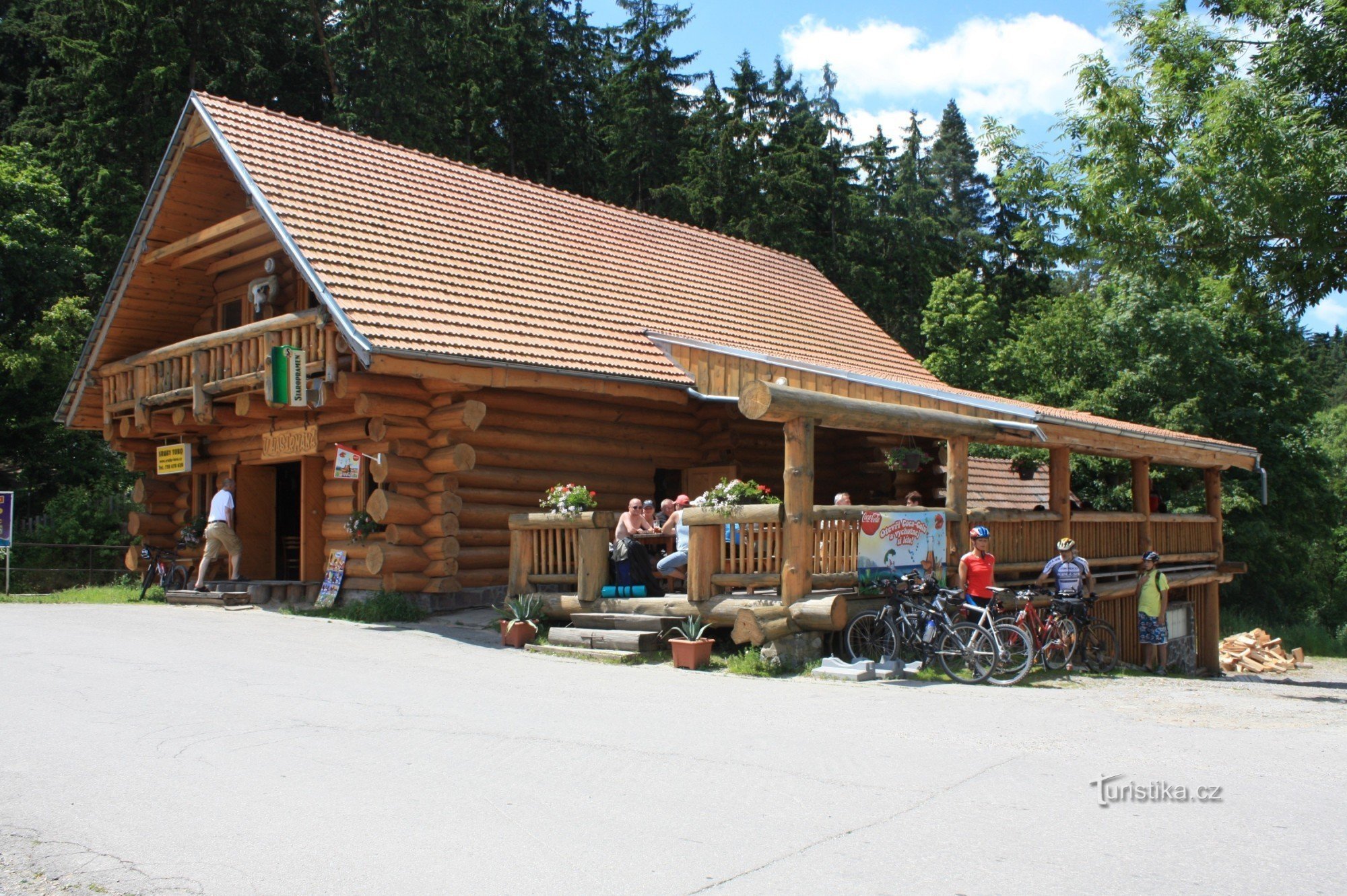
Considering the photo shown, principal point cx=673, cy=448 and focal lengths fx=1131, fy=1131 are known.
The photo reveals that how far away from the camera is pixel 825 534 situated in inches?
472

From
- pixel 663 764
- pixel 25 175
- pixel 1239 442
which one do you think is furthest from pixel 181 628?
pixel 1239 442

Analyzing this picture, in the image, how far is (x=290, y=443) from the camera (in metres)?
17.6

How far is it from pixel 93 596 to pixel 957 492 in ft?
48.9

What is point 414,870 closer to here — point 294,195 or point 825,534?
point 825,534

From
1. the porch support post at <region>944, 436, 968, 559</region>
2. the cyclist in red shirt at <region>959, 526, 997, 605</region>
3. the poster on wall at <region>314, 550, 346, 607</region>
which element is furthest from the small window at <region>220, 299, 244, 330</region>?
the cyclist in red shirt at <region>959, 526, 997, 605</region>

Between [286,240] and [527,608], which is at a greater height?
[286,240]

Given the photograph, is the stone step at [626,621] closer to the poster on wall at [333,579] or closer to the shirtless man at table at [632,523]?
the shirtless man at table at [632,523]

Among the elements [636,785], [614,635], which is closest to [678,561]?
[614,635]

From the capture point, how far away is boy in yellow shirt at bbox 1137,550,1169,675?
57.3 feet

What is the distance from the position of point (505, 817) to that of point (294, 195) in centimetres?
1256

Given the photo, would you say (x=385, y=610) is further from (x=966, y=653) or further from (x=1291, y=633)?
(x=1291, y=633)

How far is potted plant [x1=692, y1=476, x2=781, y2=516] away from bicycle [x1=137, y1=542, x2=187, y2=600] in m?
10.9

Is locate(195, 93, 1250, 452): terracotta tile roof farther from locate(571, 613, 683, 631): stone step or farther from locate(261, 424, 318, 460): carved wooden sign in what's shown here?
locate(571, 613, 683, 631): stone step

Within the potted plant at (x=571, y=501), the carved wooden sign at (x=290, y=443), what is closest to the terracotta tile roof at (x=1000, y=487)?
the potted plant at (x=571, y=501)
